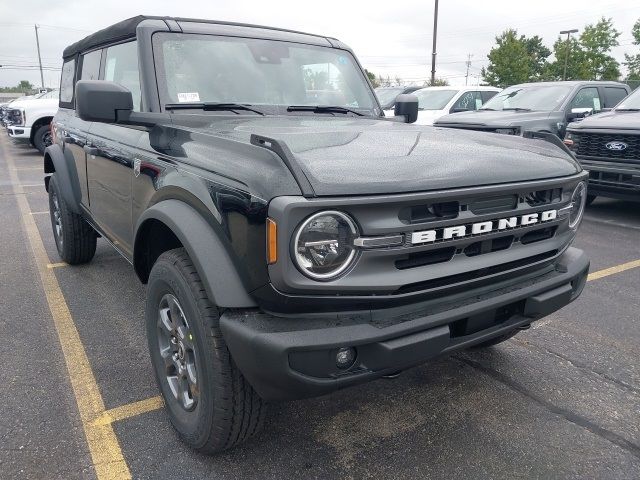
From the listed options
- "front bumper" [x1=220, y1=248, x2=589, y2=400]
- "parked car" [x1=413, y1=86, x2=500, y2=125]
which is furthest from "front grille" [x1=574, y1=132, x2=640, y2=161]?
"front bumper" [x1=220, y1=248, x2=589, y2=400]

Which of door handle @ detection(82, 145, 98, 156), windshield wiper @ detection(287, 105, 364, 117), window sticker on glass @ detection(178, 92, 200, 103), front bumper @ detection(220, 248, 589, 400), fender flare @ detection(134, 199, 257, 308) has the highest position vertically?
window sticker on glass @ detection(178, 92, 200, 103)

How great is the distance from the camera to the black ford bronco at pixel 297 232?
1.75 meters

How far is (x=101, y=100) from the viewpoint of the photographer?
255 centimetres

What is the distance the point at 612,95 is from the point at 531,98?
5.49 ft

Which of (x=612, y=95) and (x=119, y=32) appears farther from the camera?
(x=612, y=95)

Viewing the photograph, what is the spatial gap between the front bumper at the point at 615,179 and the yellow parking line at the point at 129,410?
→ 603 centimetres

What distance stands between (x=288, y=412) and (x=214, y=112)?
164 centimetres

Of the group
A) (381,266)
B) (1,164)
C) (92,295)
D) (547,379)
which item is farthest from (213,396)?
(1,164)

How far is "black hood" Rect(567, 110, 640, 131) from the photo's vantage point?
6453mm

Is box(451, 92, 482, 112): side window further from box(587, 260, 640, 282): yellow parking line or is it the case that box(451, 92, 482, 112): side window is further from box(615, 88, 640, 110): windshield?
box(587, 260, 640, 282): yellow parking line

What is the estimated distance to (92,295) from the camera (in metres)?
4.14

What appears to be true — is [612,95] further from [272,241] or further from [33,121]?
[33,121]

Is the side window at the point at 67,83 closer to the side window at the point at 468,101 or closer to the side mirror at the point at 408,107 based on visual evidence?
the side mirror at the point at 408,107

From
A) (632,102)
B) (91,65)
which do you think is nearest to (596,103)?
(632,102)
